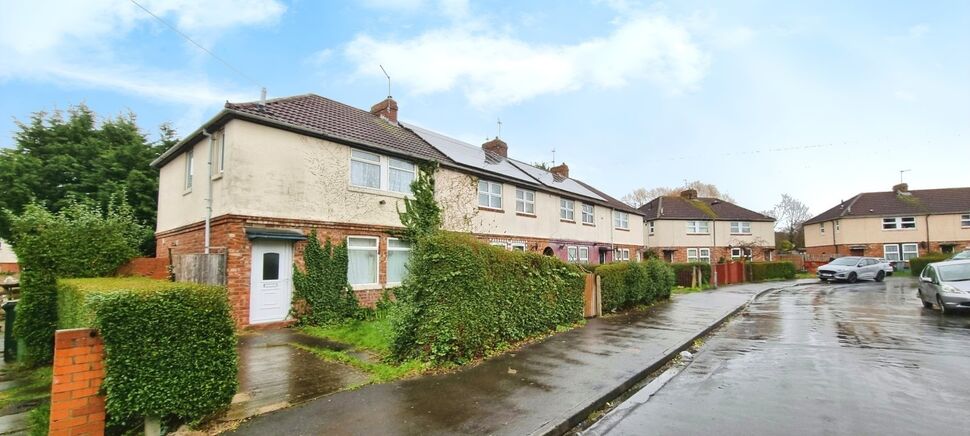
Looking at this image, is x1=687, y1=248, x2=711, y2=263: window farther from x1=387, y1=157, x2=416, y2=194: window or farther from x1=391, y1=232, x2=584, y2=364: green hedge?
x1=391, y1=232, x2=584, y2=364: green hedge

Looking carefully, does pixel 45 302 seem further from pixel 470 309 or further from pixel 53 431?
pixel 470 309

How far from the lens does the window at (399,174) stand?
1452cm

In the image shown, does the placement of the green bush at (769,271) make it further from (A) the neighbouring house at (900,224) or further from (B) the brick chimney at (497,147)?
(B) the brick chimney at (497,147)

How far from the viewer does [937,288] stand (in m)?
13.3

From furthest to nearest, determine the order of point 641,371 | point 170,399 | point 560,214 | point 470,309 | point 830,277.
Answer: point 830,277
point 560,214
point 470,309
point 641,371
point 170,399

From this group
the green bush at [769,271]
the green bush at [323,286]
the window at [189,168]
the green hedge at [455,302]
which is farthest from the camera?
the green bush at [769,271]

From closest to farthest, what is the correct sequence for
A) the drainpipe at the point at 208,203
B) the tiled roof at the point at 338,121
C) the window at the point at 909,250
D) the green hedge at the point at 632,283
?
the drainpipe at the point at 208,203
the tiled roof at the point at 338,121
the green hedge at the point at 632,283
the window at the point at 909,250

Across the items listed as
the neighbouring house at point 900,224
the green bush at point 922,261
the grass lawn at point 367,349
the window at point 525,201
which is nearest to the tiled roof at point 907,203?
the neighbouring house at point 900,224

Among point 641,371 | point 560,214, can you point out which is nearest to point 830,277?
point 560,214

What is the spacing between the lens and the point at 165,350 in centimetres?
417

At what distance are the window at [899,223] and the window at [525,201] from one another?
3807 centimetres

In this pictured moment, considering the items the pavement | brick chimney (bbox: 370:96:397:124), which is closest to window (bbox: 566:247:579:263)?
brick chimney (bbox: 370:96:397:124)

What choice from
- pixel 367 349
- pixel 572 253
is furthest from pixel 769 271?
pixel 367 349

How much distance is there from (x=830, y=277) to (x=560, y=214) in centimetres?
1937
